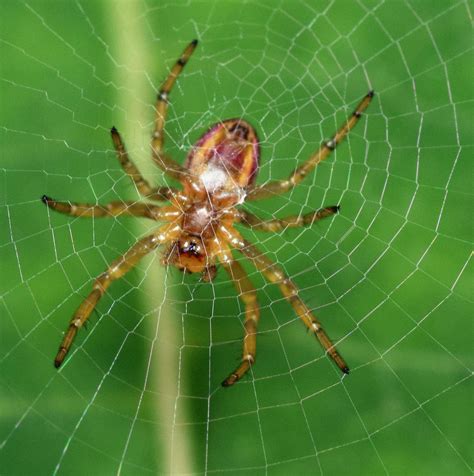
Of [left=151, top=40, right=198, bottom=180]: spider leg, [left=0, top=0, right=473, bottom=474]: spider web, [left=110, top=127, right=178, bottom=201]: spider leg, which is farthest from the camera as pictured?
[left=151, top=40, right=198, bottom=180]: spider leg

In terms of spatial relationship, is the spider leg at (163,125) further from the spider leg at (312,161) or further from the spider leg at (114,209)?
the spider leg at (312,161)

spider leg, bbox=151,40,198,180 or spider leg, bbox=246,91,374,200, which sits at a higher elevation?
spider leg, bbox=151,40,198,180

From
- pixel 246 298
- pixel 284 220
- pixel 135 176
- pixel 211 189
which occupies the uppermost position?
pixel 135 176

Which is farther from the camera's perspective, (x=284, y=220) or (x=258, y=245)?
(x=258, y=245)

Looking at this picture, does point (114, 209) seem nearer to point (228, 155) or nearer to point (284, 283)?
point (228, 155)

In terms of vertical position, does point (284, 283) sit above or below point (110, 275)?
below

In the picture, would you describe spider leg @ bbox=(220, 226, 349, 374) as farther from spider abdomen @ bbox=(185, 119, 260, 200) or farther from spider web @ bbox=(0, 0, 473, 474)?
spider abdomen @ bbox=(185, 119, 260, 200)

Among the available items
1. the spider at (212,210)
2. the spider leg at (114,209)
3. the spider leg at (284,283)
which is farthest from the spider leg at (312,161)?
the spider leg at (114,209)

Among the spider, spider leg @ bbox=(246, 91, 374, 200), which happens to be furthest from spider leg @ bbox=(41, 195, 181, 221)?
spider leg @ bbox=(246, 91, 374, 200)

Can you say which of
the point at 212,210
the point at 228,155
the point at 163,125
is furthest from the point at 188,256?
the point at 163,125
